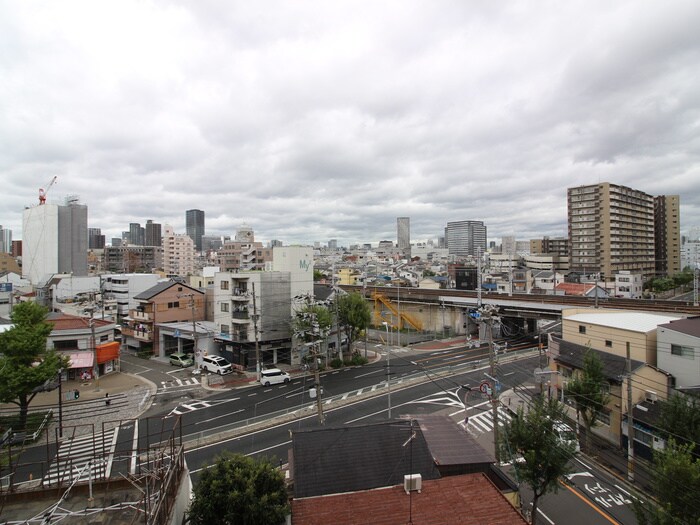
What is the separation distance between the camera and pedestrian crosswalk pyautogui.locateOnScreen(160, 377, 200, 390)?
2972cm

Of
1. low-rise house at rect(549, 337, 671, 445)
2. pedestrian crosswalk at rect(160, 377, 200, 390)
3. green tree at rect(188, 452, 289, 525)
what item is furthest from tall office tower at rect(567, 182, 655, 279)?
green tree at rect(188, 452, 289, 525)

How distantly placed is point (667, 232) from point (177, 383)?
4084 inches

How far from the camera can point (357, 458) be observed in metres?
12.1

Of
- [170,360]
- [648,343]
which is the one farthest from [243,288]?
[648,343]

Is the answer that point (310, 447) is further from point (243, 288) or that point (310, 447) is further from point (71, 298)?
point (71, 298)

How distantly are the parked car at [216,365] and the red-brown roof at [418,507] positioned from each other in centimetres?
2375

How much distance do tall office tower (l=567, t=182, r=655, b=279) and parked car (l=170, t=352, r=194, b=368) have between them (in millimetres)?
69250

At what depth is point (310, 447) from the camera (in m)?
12.3

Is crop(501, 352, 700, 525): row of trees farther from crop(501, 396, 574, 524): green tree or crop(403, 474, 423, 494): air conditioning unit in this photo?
crop(403, 474, 423, 494): air conditioning unit

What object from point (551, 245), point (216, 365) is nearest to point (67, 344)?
point (216, 365)

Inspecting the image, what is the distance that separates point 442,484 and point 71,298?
56.2m

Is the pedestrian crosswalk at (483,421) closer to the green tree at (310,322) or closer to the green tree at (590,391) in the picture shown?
the green tree at (590,391)

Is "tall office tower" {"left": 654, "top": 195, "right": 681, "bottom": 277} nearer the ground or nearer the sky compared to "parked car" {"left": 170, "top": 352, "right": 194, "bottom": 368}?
nearer the sky

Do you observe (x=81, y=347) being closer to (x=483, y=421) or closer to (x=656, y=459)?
(x=483, y=421)
